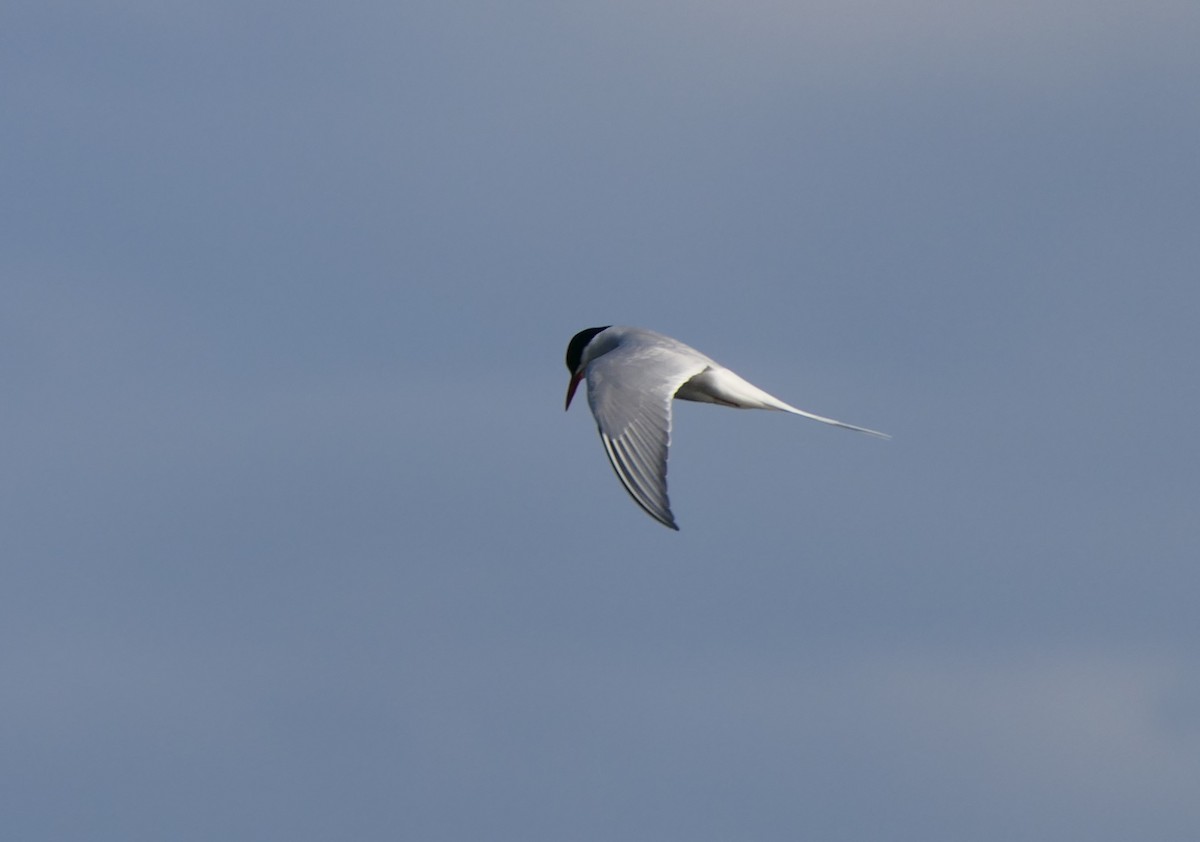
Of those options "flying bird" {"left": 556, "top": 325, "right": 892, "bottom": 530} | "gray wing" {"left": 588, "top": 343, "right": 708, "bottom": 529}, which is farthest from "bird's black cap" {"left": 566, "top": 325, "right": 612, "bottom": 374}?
"gray wing" {"left": 588, "top": 343, "right": 708, "bottom": 529}

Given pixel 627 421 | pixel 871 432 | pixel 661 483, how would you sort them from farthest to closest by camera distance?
pixel 871 432, pixel 627 421, pixel 661 483

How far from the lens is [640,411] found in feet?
50.3

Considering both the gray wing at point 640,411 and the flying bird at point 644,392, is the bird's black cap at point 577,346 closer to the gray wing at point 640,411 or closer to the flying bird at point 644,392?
the flying bird at point 644,392

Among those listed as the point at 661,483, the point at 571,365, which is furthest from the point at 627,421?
the point at 571,365

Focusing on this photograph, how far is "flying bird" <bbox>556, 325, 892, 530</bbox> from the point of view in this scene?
14.4 meters

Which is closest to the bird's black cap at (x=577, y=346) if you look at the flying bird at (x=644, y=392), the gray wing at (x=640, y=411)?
the flying bird at (x=644, y=392)

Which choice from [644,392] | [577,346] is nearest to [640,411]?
[644,392]

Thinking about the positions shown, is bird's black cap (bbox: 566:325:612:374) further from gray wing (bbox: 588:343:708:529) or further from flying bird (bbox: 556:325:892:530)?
gray wing (bbox: 588:343:708:529)

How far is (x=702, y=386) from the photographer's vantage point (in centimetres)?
1811

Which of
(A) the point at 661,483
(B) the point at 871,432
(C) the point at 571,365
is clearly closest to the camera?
(A) the point at 661,483

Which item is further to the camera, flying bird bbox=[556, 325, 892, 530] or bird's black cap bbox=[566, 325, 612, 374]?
bird's black cap bbox=[566, 325, 612, 374]

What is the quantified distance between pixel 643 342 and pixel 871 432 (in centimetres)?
247

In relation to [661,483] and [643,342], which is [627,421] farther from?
[643,342]

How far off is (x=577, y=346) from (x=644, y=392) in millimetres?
4517
